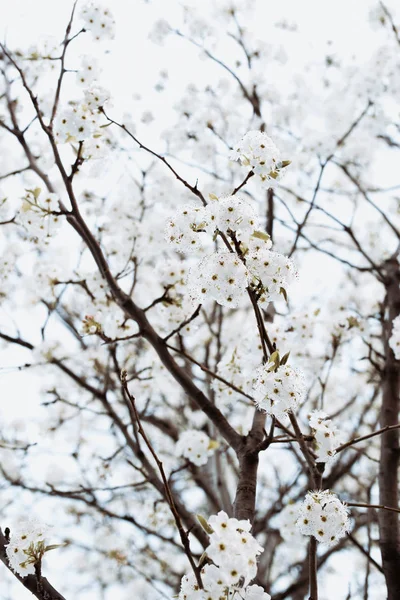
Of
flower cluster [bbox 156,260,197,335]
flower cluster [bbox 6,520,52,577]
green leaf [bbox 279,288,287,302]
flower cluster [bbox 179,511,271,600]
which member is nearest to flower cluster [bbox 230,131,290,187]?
green leaf [bbox 279,288,287,302]

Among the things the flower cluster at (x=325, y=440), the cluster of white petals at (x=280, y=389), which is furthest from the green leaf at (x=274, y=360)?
the flower cluster at (x=325, y=440)

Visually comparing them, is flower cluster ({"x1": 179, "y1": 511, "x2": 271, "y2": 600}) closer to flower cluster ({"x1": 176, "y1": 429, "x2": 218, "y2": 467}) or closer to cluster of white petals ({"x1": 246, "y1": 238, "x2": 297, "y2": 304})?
cluster of white petals ({"x1": 246, "y1": 238, "x2": 297, "y2": 304})

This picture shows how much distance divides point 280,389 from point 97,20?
283 centimetres

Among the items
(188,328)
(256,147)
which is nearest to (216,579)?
(256,147)

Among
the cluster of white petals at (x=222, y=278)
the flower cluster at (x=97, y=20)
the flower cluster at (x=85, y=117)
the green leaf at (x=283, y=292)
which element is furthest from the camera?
the flower cluster at (x=97, y=20)

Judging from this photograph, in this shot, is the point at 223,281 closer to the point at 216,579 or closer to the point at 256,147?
the point at 256,147

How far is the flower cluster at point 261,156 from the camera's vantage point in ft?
7.11

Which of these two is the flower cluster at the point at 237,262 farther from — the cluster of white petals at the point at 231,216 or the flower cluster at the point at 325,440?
the flower cluster at the point at 325,440

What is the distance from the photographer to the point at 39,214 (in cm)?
316

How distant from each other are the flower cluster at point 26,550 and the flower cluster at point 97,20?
3.02 meters

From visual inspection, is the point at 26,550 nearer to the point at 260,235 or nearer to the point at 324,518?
the point at 324,518

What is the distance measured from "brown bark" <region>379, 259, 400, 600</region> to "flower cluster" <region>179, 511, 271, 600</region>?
1725 mm

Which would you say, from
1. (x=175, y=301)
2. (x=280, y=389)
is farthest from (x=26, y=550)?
(x=175, y=301)

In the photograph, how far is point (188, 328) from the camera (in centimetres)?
349
